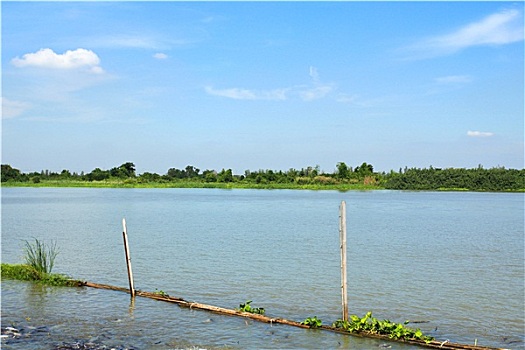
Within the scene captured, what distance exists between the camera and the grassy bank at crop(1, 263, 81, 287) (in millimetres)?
10531

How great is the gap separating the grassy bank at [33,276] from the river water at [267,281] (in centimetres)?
24

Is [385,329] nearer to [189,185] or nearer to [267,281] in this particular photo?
[267,281]

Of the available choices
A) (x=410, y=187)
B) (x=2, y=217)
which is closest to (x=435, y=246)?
(x=2, y=217)

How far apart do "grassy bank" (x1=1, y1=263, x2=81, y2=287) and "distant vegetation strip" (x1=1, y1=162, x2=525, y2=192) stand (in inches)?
2107

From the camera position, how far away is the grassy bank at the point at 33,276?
10.5 m

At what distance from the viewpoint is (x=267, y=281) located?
11531mm

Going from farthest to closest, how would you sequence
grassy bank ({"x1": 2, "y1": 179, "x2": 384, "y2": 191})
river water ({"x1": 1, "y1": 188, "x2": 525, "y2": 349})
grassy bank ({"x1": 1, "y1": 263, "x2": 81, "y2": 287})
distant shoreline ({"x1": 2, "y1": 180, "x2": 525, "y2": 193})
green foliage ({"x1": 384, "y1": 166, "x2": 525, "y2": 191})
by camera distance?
grassy bank ({"x1": 2, "y1": 179, "x2": 384, "y2": 191}) → distant shoreline ({"x1": 2, "y1": 180, "x2": 525, "y2": 193}) → green foliage ({"x1": 384, "y1": 166, "x2": 525, "y2": 191}) → grassy bank ({"x1": 1, "y1": 263, "x2": 81, "y2": 287}) → river water ({"x1": 1, "y1": 188, "x2": 525, "y2": 349})

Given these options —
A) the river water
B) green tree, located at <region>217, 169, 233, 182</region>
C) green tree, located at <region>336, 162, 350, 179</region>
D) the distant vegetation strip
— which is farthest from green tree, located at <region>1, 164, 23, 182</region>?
the river water

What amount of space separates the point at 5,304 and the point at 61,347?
2862 millimetres

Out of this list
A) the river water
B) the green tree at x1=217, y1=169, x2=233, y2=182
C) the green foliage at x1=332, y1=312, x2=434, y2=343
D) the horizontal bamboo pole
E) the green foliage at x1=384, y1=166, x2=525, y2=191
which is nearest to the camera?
the horizontal bamboo pole

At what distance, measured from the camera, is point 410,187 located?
63.5 m

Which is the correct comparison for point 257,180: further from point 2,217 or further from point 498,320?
point 498,320

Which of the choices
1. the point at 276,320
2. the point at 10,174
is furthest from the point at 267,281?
the point at 10,174

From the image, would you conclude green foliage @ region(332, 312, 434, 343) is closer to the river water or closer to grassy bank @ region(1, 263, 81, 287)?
the river water
